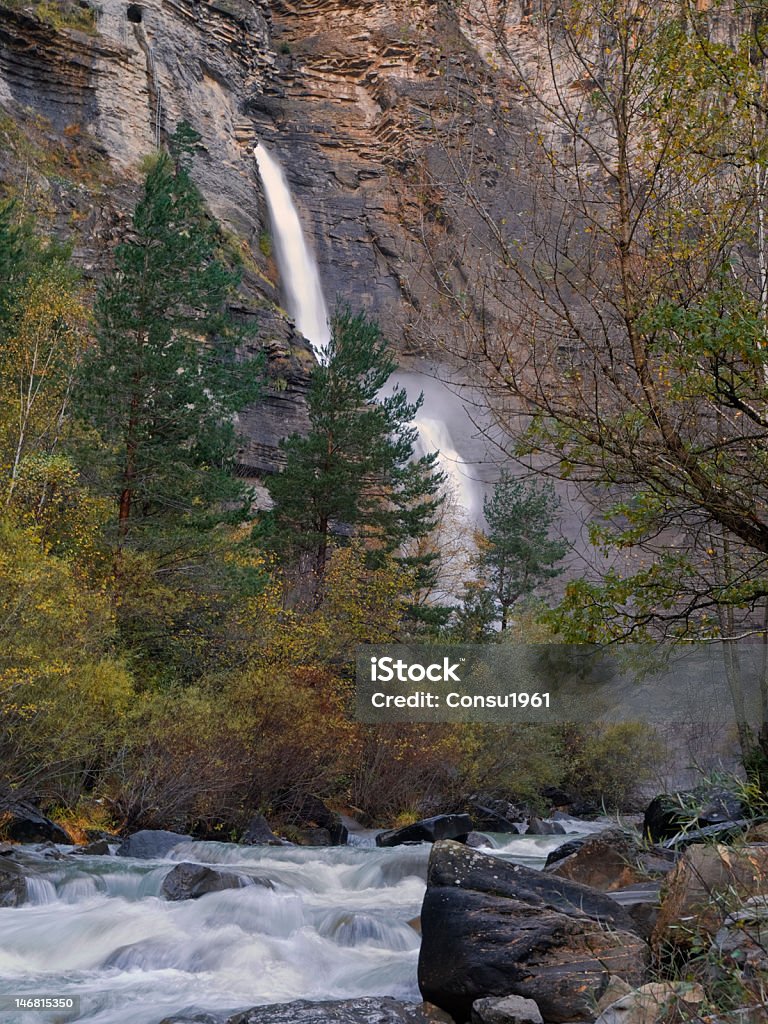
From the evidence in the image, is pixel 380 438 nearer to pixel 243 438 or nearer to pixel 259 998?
pixel 243 438

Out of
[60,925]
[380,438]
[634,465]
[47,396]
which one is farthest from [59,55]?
[634,465]

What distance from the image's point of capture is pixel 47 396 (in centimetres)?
2138

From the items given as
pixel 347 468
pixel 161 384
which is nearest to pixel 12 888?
pixel 161 384

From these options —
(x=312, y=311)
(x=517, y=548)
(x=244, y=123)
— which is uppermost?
(x=244, y=123)

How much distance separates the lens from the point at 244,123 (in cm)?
5891

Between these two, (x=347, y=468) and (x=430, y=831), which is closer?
(x=430, y=831)

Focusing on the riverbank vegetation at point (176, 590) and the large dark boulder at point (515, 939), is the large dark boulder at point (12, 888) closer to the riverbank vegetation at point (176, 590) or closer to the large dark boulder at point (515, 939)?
the riverbank vegetation at point (176, 590)

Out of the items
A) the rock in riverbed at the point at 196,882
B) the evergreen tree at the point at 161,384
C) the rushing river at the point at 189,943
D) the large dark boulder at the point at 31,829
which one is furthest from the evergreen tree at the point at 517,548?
the rock in riverbed at the point at 196,882

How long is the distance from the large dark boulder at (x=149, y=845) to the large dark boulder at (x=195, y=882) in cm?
273

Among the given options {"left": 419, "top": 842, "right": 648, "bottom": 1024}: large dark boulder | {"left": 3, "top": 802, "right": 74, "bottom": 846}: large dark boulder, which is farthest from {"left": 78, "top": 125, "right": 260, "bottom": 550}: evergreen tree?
{"left": 419, "top": 842, "right": 648, "bottom": 1024}: large dark boulder

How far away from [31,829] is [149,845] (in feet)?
6.20

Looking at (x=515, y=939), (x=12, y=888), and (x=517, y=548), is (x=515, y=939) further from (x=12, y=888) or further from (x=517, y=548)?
(x=517, y=548)

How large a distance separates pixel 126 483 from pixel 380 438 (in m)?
10.6

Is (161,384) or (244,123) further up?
(244,123)
